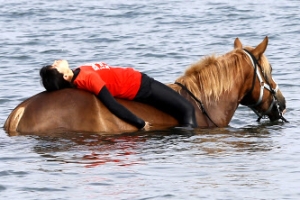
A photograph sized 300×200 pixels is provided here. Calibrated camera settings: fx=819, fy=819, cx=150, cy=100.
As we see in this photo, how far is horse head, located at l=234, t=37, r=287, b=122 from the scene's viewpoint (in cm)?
907

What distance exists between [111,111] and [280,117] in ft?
7.93

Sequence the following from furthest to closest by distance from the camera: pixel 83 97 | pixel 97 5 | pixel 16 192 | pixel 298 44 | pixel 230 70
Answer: pixel 97 5, pixel 298 44, pixel 230 70, pixel 83 97, pixel 16 192

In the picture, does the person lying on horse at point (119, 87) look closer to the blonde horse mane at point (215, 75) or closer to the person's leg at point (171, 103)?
the person's leg at point (171, 103)

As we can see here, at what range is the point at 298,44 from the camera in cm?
1552

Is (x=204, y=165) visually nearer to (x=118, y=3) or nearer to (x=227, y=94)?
(x=227, y=94)

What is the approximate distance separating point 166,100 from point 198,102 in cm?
49

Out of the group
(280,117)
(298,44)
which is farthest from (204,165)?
(298,44)

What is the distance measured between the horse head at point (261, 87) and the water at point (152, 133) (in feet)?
0.63

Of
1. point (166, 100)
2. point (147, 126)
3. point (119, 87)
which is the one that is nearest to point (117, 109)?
point (119, 87)

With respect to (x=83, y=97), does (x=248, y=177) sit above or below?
below

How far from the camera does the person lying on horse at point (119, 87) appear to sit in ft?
26.6

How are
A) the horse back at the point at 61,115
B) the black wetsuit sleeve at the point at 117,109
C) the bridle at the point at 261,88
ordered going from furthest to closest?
the bridle at the point at 261,88, the black wetsuit sleeve at the point at 117,109, the horse back at the point at 61,115

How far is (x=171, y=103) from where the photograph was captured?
869cm

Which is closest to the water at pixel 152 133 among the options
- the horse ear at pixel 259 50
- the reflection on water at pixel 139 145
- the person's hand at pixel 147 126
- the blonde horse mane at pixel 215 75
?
the reflection on water at pixel 139 145
